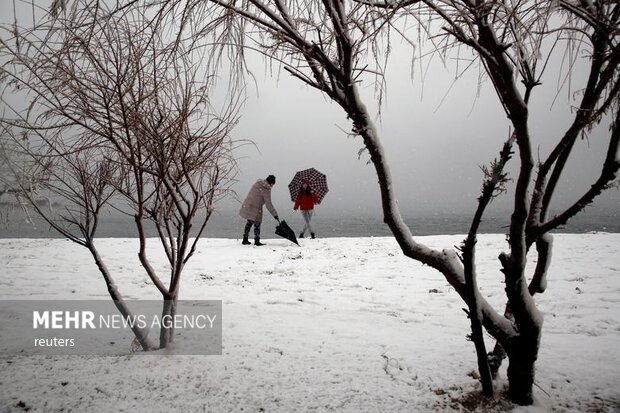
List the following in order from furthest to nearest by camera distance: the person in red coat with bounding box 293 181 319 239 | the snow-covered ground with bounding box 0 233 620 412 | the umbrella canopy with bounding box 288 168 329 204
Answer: the umbrella canopy with bounding box 288 168 329 204 → the person in red coat with bounding box 293 181 319 239 → the snow-covered ground with bounding box 0 233 620 412

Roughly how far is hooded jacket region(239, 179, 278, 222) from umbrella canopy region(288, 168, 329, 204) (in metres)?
1.83

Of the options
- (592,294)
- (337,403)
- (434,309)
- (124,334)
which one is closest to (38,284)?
(124,334)

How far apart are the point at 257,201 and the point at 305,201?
189 cm

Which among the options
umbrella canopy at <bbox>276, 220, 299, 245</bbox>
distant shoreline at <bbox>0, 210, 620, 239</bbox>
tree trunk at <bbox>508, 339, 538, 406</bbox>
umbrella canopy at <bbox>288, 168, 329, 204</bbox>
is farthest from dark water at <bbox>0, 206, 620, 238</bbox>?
umbrella canopy at <bbox>288, 168, 329, 204</bbox>

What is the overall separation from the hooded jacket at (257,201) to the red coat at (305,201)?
155 centimetres

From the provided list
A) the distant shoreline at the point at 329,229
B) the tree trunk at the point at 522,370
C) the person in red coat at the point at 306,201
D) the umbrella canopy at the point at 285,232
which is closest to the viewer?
the tree trunk at the point at 522,370

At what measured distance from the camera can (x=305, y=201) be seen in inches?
442

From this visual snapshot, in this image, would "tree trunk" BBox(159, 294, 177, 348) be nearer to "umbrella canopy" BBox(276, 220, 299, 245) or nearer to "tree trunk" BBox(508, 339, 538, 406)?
"tree trunk" BBox(508, 339, 538, 406)

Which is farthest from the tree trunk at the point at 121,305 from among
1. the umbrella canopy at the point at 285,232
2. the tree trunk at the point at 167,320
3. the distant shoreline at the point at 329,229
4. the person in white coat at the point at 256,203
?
the person in white coat at the point at 256,203

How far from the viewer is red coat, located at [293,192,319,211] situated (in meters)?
11.2

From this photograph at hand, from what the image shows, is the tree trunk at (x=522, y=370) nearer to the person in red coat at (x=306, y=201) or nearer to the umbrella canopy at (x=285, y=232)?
the umbrella canopy at (x=285, y=232)

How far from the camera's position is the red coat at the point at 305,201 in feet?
36.7

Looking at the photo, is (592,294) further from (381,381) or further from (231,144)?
(231,144)

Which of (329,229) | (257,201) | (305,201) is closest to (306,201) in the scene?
(305,201)
